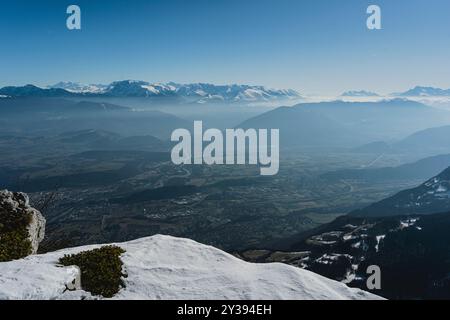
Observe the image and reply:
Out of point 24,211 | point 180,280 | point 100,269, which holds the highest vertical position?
point 24,211

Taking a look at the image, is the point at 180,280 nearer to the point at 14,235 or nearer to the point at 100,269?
the point at 100,269

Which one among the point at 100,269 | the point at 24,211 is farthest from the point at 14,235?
the point at 100,269

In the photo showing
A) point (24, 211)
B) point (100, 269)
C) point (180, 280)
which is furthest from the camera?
point (24, 211)

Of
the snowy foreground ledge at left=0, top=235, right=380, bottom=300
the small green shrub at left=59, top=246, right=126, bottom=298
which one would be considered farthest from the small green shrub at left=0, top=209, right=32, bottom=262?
the small green shrub at left=59, top=246, right=126, bottom=298

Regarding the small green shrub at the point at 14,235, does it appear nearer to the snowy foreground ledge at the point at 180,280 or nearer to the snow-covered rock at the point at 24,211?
the snow-covered rock at the point at 24,211

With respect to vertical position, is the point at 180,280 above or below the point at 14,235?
below

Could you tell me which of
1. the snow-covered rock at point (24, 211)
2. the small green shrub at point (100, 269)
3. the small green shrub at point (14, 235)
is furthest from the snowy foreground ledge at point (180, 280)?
the snow-covered rock at point (24, 211)
